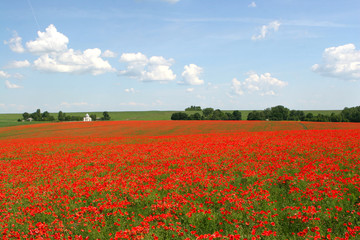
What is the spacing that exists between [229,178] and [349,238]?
5.43 meters

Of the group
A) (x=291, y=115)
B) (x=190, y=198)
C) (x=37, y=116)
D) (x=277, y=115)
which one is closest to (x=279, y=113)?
(x=277, y=115)

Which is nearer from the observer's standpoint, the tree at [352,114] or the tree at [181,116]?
the tree at [352,114]

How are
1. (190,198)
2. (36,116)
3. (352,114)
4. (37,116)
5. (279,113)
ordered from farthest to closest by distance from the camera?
1. (36,116)
2. (37,116)
3. (279,113)
4. (352,114)
5. (190,198)

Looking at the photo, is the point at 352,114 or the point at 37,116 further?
the point at 37,116

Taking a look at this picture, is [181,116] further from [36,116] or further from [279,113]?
[36,116]

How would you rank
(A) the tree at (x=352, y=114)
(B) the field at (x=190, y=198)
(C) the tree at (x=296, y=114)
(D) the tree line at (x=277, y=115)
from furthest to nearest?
1. (C) the tree at (x=296, y=114)
2. (D) the tree line at (x=277, y=115)
3. (A) the tree at (x=352, y=114)
4. (B) the field at (x=190, y=198)

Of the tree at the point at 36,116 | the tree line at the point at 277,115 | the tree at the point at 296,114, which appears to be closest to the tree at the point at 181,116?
the tree line at the point at 277,115

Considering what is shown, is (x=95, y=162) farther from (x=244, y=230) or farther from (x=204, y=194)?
(x=244, y=230)

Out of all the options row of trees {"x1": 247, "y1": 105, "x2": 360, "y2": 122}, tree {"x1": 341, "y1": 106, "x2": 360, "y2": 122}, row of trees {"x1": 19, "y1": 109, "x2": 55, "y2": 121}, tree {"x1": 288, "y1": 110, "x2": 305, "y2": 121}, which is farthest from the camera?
row of trees {"x1": 19, "y1": 109, "x2": 55, "y2": 121}

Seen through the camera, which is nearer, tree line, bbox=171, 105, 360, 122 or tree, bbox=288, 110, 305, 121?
tree line, bbox=171, 105, 360, 122

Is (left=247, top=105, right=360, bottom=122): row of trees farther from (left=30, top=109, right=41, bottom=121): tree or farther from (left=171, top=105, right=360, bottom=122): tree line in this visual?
(left=30, top=109, right=41, bottom=121): tree

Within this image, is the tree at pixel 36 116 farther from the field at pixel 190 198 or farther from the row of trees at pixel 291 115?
the field at pixel 190 198

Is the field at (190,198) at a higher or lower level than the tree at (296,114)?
lower

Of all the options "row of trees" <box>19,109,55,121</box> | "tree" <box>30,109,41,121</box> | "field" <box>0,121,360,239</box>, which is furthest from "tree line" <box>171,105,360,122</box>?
"field" <box>0,121,360,239</box>
